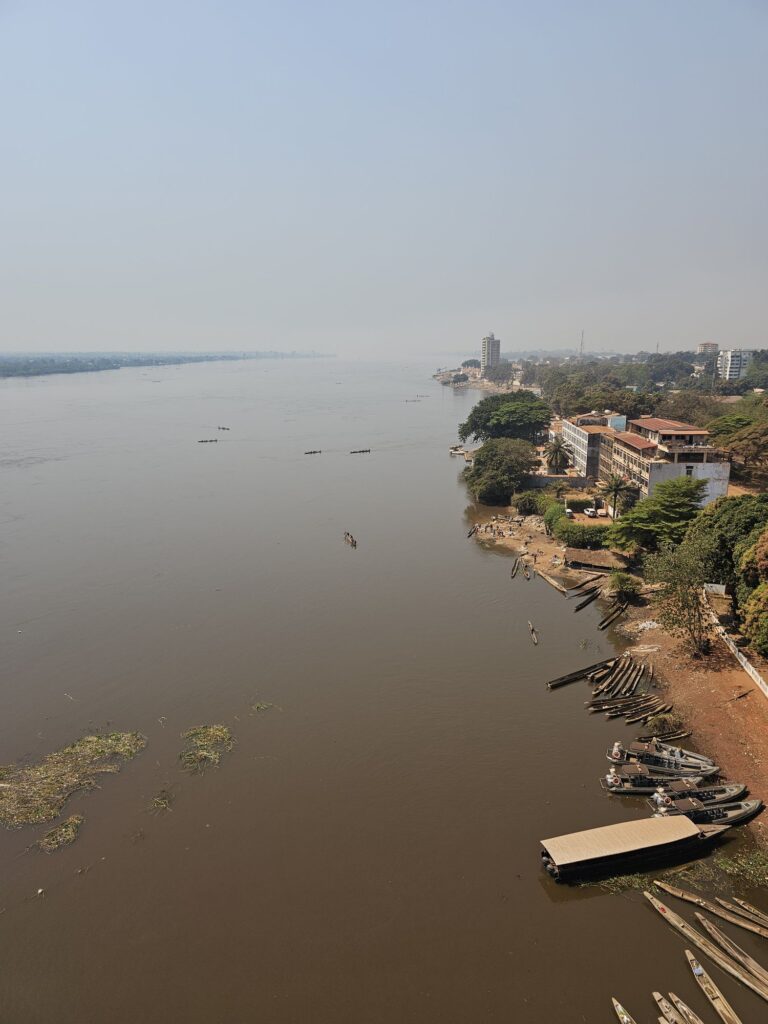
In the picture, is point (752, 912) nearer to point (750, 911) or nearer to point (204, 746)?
point (750, 911)

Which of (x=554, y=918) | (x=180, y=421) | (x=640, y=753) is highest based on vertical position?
(x=180, y=421)

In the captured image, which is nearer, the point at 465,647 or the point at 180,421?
the point at 465,647

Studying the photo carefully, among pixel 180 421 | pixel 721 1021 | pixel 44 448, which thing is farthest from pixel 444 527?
pixel 180 421

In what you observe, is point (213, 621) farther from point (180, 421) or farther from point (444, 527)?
point (180, 421)

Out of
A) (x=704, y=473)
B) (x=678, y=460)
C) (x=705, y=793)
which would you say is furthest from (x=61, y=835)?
(x=704, y=473)

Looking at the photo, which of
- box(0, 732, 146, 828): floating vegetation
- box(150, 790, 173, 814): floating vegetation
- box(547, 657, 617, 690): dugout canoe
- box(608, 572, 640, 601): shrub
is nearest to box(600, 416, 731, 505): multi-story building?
box(608, 572, 640, 601): shrub
